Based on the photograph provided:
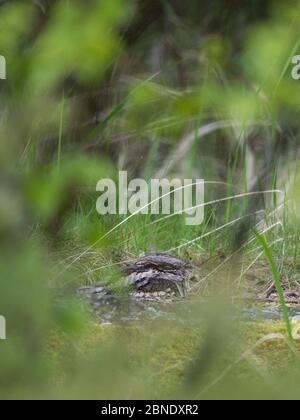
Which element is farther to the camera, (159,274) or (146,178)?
(146,178)

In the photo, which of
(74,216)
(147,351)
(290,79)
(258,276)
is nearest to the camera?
(147,351)

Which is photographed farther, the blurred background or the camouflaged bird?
the camouflaged bird

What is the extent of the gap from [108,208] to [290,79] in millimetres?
508

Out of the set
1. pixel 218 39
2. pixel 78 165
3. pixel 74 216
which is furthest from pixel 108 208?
pixel 218 39

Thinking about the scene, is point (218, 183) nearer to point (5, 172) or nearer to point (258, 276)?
point (258, 276)

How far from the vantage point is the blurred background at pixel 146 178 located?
40.4 inches

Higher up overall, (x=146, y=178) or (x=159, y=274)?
(x=146, y=178)

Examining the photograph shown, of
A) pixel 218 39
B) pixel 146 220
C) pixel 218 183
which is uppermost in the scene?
pixel 218 39

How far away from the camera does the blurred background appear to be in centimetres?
103

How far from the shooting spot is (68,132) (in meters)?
1.36

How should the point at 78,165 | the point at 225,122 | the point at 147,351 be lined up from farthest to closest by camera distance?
the point at 225,122, the point at 147,351, the point at 78,165

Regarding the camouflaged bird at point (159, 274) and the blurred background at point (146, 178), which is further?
the camouflaged bird at point (159, 274)

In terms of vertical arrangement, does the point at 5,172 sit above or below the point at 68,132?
below

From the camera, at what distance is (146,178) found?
180 centimetres
